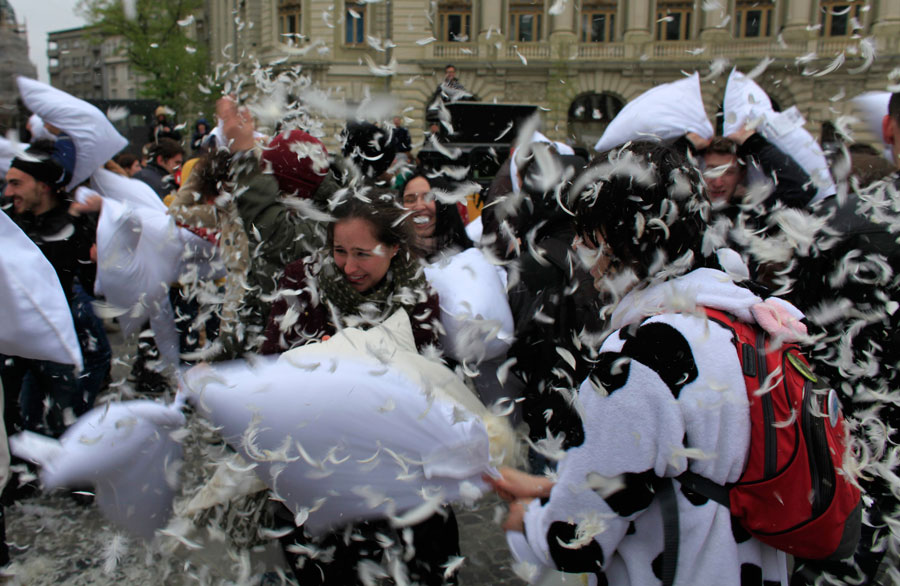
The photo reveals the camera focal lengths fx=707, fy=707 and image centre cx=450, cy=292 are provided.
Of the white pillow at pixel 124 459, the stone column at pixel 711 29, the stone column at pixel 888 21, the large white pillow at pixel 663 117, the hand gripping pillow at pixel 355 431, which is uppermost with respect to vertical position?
the stone column at pixel 711 29

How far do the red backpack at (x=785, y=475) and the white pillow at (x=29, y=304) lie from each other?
2129 mm

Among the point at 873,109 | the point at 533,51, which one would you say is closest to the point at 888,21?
the point at 873,109

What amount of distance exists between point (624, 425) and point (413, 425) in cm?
71

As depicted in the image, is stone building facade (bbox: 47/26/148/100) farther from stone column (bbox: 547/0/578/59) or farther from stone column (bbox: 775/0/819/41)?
stone column (bbox: 775/0/819/41)

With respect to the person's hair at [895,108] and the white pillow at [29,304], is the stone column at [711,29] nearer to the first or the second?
the person's hair at [895,108]

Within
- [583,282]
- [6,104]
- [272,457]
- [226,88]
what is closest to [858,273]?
[583,282]

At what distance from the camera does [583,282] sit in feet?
10.6

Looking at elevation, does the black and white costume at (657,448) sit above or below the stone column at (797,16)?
below

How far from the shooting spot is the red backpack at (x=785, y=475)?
1461 millimetres

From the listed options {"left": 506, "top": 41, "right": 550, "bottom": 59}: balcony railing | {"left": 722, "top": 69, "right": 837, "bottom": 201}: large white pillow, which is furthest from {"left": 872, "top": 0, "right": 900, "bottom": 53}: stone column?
{"left": 506, "top": 41, "right": 550, "bottom": 59}: balcony railing

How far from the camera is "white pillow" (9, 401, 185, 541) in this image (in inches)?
89.0

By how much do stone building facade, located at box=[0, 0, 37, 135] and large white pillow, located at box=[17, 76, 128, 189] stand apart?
0.42 meters

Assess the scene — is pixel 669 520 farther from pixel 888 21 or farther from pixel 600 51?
pixel 600 51

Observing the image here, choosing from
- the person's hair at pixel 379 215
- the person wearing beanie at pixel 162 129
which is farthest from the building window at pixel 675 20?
Answer: the person's hair at pixel 379 215
